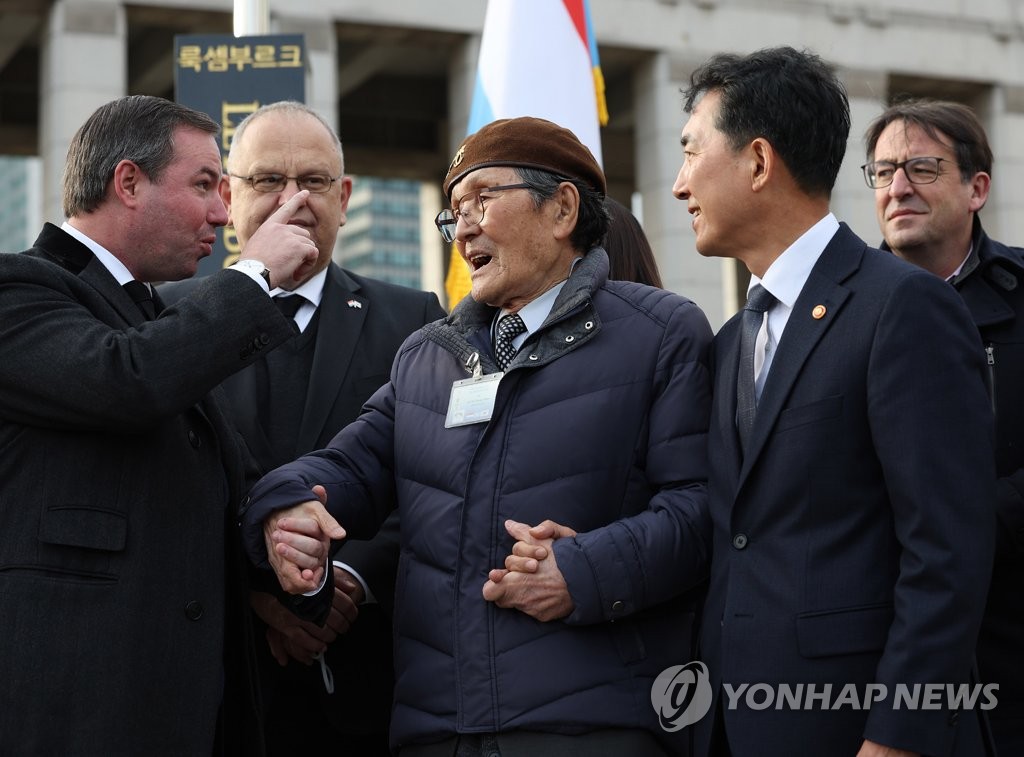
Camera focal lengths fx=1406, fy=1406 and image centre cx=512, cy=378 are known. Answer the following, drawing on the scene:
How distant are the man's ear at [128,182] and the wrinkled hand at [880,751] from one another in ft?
7.43

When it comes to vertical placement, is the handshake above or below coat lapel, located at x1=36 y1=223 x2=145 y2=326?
below

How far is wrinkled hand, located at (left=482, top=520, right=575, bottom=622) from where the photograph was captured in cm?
333

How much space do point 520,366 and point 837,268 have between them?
829mm

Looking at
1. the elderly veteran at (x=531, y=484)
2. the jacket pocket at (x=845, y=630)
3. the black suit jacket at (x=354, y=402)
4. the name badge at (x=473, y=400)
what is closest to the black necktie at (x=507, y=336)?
the elderly veteran at (x=531, y=484)

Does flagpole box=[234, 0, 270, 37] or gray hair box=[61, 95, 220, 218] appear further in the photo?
flagpole box=[234, 0, 270, 37]

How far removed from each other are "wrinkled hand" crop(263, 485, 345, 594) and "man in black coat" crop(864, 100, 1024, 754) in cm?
173

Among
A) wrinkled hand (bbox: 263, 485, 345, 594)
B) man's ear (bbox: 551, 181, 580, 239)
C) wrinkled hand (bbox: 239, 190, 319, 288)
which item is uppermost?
man's ear (bbox: 551, 181, 580, 239)

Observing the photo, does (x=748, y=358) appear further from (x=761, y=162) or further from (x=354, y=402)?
(x=354, y=402)

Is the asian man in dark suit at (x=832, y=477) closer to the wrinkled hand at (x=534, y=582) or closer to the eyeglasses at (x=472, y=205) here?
the wrinkled hand at (x=534, y=582)

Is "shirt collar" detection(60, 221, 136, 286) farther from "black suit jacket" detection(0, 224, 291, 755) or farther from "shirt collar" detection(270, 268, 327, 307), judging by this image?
"shirt collar" detection(270, 268, 327, 307)

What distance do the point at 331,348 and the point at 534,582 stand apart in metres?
1.51

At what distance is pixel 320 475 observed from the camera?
3727mm

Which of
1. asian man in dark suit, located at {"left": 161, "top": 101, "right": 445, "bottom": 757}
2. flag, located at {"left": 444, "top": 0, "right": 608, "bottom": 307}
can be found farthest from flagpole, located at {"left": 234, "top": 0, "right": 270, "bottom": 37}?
asian man in dark suit, located at {"left": 161, "top": 101, "right": 445, "bottom": 757}

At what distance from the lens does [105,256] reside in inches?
146
